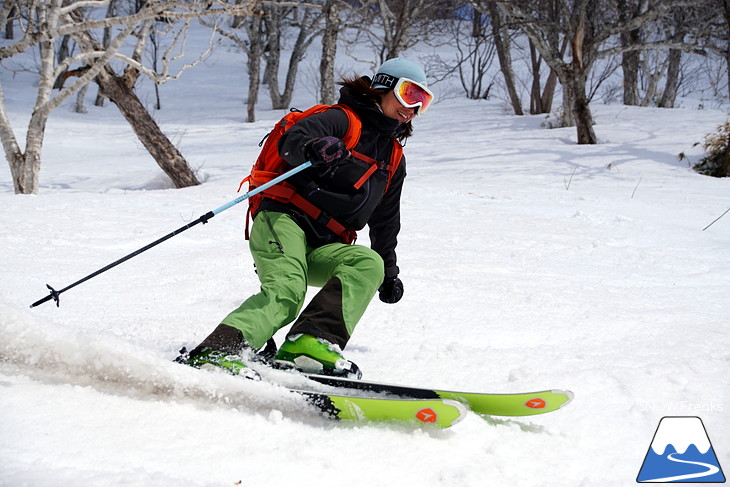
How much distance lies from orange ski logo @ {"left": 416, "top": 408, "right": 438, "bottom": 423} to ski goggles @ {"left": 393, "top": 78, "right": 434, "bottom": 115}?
1.37 m

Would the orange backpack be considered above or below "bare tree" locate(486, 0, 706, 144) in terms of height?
below

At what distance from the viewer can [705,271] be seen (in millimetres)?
4805

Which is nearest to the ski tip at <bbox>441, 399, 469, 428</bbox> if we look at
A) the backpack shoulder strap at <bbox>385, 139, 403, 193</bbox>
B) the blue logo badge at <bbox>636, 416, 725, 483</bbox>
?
the blue logo badge at <bbox>636, 416, 725, 483</bbox>

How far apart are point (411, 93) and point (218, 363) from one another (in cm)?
146

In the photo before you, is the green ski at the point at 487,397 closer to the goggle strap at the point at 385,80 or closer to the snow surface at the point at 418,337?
the snow surface at the point at 418,337

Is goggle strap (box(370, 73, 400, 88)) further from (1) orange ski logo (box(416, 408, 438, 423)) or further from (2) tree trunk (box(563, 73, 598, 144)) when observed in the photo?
(2) tree trunk (box(563, 73, 598, 144))

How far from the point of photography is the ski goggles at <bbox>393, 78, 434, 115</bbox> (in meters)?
2.66

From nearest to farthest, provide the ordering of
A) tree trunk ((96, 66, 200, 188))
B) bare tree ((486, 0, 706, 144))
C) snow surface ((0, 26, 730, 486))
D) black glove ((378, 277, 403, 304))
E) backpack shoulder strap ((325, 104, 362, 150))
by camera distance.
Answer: snow surface ((0, 26, 730, 486)) < backpack shoulder strap ((325, 104, 362, 150)) < black glove ((378, 277, 403, 304)) < tree trunk ((96, 66, 200, 188)) < bare tree ((486, 0, 706, 144))

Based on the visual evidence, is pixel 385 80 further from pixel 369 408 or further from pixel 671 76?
pixel 671 76

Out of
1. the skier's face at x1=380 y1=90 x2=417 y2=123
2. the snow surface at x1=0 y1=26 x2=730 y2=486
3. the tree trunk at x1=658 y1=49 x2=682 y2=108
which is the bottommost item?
the snow surface at x1=0 y1=26 x2=730 y2=486

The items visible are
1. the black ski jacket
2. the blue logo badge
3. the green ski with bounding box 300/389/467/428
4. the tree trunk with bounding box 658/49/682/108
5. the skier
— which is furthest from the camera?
the tree trunk with bounding box 658/49/682/108

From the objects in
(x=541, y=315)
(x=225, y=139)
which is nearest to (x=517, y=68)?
(x=225, y=139)

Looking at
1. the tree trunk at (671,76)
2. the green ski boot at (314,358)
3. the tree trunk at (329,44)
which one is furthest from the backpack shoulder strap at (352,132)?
the tree trunk at (671,76)

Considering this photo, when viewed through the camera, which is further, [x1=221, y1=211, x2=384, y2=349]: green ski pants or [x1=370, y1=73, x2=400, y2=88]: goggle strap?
[x1=370, y1=73, x2=400, y2=88]: goggle strap
